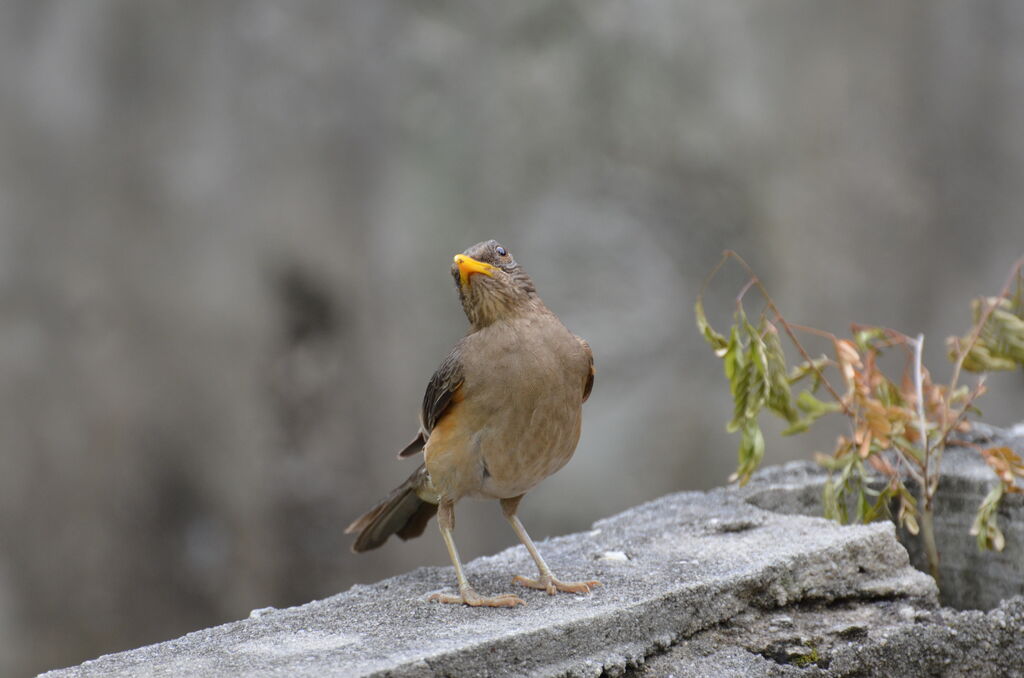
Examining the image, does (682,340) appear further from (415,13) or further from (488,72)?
(415,13)

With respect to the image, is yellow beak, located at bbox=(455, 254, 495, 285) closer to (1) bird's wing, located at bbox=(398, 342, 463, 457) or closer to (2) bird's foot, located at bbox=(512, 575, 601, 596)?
(1) bird's wing, located at bbox=(398, 342, 463, 457)

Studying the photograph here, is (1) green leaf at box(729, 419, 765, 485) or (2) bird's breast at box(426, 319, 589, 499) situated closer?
(2) bird's breast at box(426, 319, 589, 499)

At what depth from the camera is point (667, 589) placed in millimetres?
2553

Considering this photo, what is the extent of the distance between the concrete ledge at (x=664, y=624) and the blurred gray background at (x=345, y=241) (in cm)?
A: 281

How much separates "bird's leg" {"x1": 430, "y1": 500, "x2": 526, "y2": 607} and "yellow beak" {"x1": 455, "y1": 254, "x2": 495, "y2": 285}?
0.60m

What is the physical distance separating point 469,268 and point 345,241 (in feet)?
10.5

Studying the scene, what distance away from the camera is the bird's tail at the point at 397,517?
2.96 m

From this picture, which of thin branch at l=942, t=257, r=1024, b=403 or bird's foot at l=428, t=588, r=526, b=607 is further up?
thin branch at l=942, t=257, r=1024, b=403

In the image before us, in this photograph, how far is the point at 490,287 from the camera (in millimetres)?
2639

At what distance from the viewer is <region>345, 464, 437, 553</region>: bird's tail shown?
2961mm

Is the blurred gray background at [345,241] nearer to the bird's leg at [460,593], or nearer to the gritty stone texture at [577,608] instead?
the gritty stone texture at [577,608]

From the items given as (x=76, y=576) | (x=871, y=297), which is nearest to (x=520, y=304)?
(x=76, y=576)

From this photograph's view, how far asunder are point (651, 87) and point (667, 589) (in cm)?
411

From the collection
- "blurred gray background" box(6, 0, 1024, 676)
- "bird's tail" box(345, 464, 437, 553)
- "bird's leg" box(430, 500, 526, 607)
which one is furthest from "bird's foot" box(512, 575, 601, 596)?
"blurred gray background" box(6, 0, 1024, 676)
